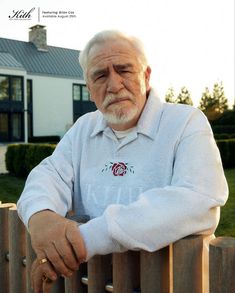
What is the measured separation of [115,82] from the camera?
180 centimetres

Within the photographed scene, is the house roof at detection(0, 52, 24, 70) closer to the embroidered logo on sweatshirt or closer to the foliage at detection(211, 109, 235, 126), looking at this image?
the foliage at detection(211, 109, 235, 126)

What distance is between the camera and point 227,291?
1.29m

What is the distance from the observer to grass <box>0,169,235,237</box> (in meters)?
5.51

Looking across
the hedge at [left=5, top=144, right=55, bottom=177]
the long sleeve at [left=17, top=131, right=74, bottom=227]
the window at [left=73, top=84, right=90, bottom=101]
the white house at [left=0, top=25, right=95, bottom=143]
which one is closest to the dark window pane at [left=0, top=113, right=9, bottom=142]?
the white house at [left=0, top=25, right=95, bottom=143]

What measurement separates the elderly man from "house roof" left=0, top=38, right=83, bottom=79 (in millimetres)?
30158

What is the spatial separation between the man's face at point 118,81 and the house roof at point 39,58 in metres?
30.2

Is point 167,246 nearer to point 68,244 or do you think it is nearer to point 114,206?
point 114,206

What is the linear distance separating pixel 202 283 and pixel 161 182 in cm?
45

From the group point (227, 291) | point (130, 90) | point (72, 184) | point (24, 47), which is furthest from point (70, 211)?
point (24, 47)

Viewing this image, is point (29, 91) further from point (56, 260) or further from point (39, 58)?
point (56, 260)

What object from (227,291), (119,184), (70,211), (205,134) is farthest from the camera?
(70,211)

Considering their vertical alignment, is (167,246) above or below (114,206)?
below

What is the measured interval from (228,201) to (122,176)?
609cm

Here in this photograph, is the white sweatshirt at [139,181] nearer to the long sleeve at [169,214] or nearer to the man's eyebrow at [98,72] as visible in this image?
the long sleeve at [169,214]
